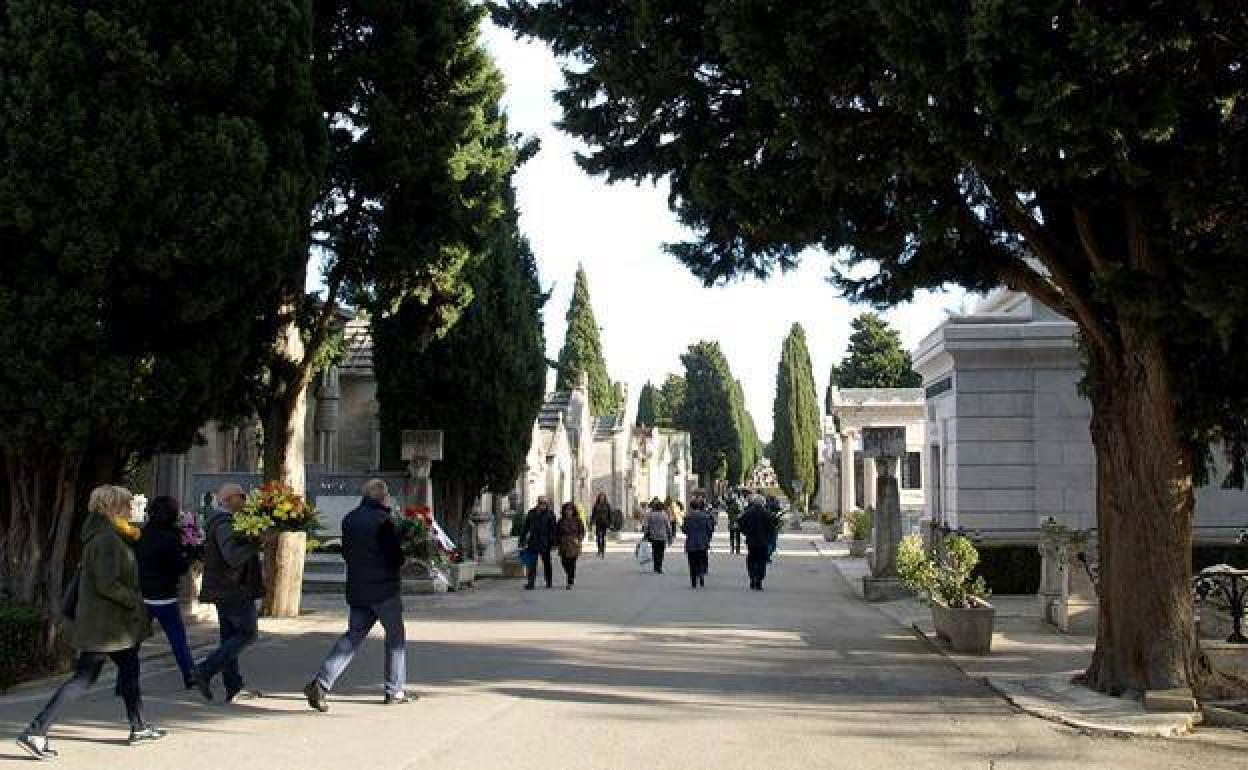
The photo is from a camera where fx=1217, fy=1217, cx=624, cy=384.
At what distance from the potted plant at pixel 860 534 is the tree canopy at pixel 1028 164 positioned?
69.4 ft

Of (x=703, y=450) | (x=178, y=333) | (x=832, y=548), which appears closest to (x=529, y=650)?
(x=178, y=333)

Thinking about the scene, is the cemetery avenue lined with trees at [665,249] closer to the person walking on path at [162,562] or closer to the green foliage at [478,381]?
the person walking on path at [162,562]

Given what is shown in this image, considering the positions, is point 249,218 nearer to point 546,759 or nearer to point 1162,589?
point 546,759

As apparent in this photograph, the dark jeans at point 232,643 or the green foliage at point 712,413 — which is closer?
the dark jeans at point 232,643

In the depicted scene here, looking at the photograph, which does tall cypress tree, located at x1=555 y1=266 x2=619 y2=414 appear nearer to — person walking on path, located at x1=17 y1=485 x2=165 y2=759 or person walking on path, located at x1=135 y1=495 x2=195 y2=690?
person walking on path, located at x1=135 y1=495 x2=195 y2=690

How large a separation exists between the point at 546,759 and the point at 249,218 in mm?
5936

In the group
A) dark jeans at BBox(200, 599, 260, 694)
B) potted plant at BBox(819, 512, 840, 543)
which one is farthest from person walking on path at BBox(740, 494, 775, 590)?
potted plant at BBox(819, 512, 840, 543)

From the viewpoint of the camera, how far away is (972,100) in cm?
806

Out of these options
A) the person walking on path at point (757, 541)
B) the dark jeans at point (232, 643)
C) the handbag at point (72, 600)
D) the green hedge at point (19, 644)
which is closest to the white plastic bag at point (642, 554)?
the person walking on path at point (757, 541)

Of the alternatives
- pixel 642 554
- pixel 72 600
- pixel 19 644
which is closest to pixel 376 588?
pixel 72 600

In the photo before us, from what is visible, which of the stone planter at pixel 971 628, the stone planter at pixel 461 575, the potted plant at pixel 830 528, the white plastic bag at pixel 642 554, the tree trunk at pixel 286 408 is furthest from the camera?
the potted plant at pixel 830 528

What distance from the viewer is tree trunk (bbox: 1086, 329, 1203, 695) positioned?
9164 mm

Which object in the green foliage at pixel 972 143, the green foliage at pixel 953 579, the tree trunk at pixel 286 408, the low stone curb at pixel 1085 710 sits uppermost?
the green foliage at pixel 972 143

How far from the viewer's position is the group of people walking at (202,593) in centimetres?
776
